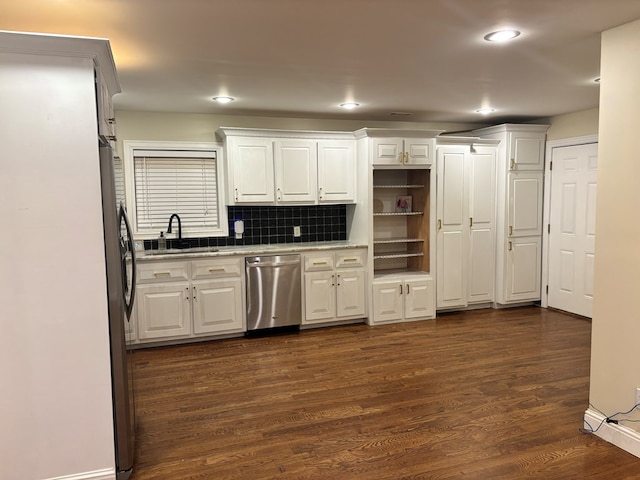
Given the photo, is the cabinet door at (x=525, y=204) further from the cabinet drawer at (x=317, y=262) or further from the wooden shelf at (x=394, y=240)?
the cabinet drawer at (x=317, y=262)

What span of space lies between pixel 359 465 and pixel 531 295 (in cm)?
426

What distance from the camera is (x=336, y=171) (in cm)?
528

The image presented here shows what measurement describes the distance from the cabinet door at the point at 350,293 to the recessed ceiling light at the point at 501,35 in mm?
2981

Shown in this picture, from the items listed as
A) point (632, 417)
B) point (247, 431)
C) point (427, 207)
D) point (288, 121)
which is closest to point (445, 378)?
point (632, 417)

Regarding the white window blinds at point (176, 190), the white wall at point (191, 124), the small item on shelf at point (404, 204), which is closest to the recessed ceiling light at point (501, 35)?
the white wall at point (191, 124)

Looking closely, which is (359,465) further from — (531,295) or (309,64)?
(531,295)

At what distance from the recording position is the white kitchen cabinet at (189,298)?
14.7 ft

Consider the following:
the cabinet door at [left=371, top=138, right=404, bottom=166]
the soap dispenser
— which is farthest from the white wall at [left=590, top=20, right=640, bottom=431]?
the soap dispenser

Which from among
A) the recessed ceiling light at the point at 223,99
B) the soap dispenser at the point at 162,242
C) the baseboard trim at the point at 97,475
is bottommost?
the baseboard trim at the point at 97,475

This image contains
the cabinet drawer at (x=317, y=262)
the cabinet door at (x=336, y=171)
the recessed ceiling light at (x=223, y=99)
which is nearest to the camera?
the recessed ceiling light at (x=223, y=99)

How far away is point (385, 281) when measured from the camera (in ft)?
17.3

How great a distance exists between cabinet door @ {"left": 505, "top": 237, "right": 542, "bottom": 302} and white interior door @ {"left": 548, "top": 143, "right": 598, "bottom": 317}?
0.16 metres

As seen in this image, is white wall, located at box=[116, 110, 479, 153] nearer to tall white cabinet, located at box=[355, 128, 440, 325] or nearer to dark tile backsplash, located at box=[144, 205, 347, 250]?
tall white cabinet, located at box=[355, 128, 440, 325]

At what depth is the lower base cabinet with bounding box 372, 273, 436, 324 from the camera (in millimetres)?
5262
